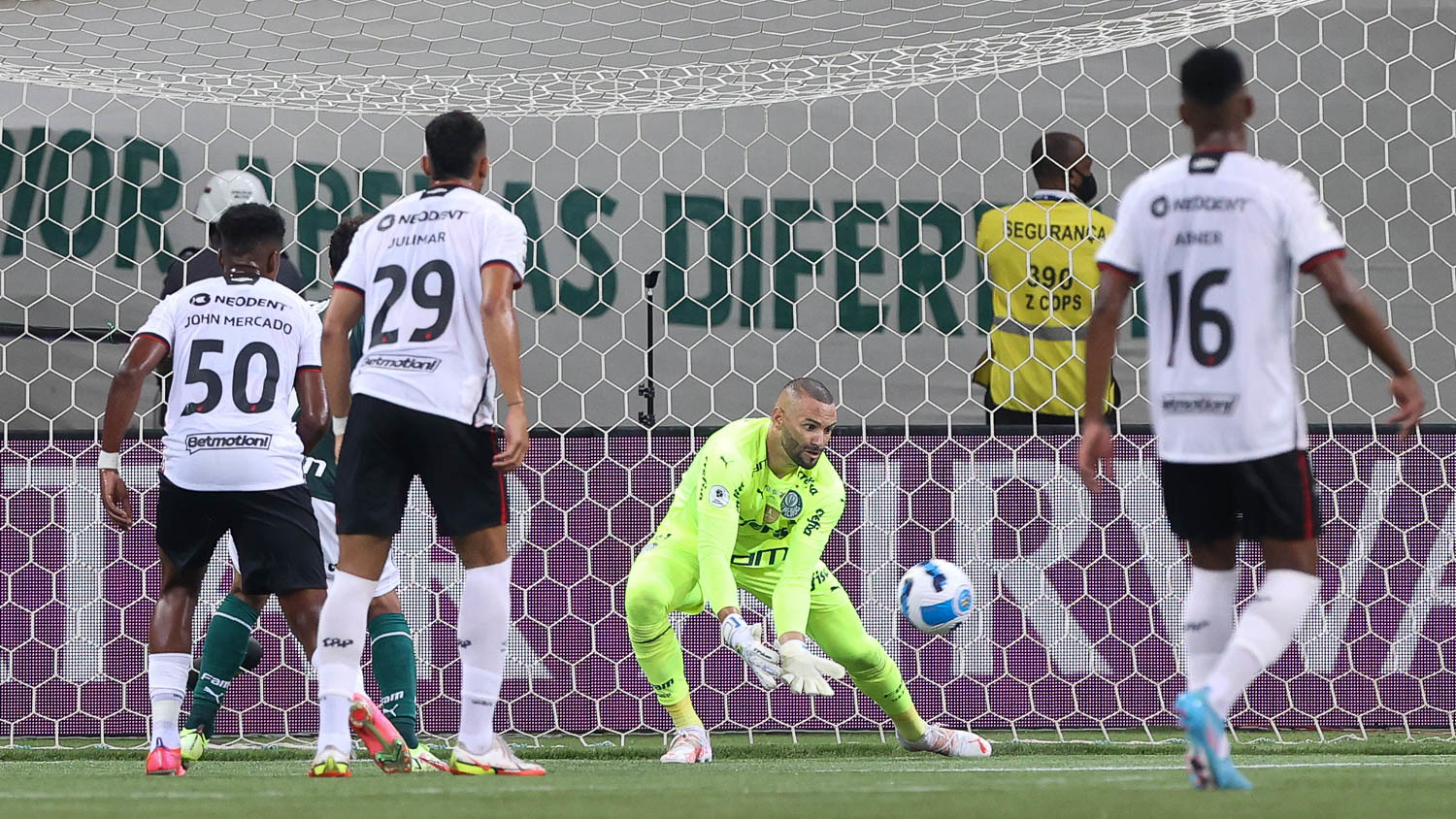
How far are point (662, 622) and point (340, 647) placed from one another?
1734mm

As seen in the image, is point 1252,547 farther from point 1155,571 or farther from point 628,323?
point 628,323

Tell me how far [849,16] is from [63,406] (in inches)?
148

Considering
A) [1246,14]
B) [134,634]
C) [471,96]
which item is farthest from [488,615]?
[1246,14]

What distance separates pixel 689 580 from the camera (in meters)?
6.09

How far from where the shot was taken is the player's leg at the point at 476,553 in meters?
4.34

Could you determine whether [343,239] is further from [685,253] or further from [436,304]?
[685,253]

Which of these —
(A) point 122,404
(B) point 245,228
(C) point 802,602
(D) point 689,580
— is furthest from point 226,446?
(C) point 802,602

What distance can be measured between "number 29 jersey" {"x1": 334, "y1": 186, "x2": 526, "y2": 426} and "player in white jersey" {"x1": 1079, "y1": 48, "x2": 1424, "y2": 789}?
1419mm

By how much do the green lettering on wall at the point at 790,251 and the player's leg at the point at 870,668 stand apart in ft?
6.96

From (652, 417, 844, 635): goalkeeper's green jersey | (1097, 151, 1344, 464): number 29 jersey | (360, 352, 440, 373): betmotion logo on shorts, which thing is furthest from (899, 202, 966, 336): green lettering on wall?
(1097, 151, 1344, 464): number 29 jersey

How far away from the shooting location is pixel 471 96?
7.52 m

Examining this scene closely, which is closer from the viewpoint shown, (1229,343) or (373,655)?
(1229,343)

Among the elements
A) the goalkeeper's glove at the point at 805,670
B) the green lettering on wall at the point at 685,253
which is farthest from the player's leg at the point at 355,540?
the green lettering on wall at the point at 685,253

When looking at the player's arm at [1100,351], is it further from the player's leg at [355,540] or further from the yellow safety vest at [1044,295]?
the yellow safety vest at [1044,295]
